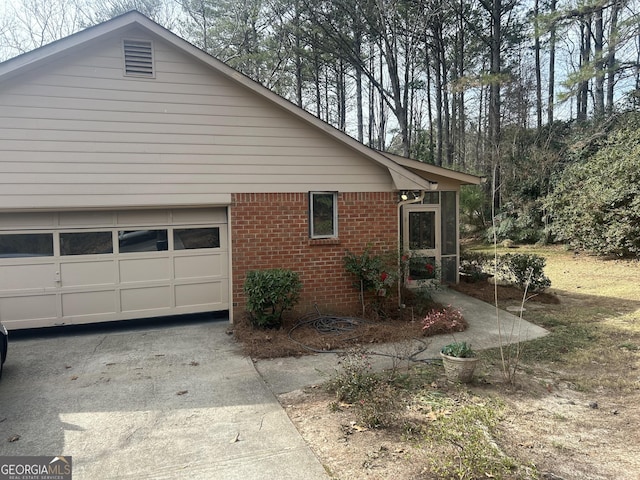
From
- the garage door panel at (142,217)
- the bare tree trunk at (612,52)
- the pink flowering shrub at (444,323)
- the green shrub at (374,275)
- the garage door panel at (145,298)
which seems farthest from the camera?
the bare tree trunk at (612,52)

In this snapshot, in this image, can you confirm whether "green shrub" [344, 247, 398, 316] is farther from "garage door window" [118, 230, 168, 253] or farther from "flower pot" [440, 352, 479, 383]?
"garage door window" [118, 230, 168, 253]

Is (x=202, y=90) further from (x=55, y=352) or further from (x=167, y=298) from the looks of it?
(x=55, y=352)

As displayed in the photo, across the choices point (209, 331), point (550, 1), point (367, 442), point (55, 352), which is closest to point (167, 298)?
point (209, 331)

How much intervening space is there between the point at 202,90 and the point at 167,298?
3842mm

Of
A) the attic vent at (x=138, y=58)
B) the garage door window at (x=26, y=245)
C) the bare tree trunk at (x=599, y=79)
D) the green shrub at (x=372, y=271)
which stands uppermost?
the bare tree trunk at (x=599, y=79)

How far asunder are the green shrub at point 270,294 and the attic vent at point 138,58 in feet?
12.7

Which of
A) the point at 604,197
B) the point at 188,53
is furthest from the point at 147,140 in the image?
the point at 604,197

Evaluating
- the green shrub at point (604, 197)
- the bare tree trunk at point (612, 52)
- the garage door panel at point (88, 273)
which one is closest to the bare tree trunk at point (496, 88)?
the green shrub at point (604, 197)

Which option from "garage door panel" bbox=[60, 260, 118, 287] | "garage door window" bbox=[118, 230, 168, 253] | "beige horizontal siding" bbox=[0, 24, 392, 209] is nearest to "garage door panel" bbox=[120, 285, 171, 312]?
"garage door panel" bbox=[60, 260, 118, 287]

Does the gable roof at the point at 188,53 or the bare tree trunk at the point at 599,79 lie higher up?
the bare tree trunk at the point at 599,79

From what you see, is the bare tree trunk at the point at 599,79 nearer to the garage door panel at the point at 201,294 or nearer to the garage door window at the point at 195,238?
the garage door window at the point at 195,238

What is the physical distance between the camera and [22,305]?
22.8ft

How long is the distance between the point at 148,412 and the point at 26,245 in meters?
4.44

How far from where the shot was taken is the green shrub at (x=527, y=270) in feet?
32.9
